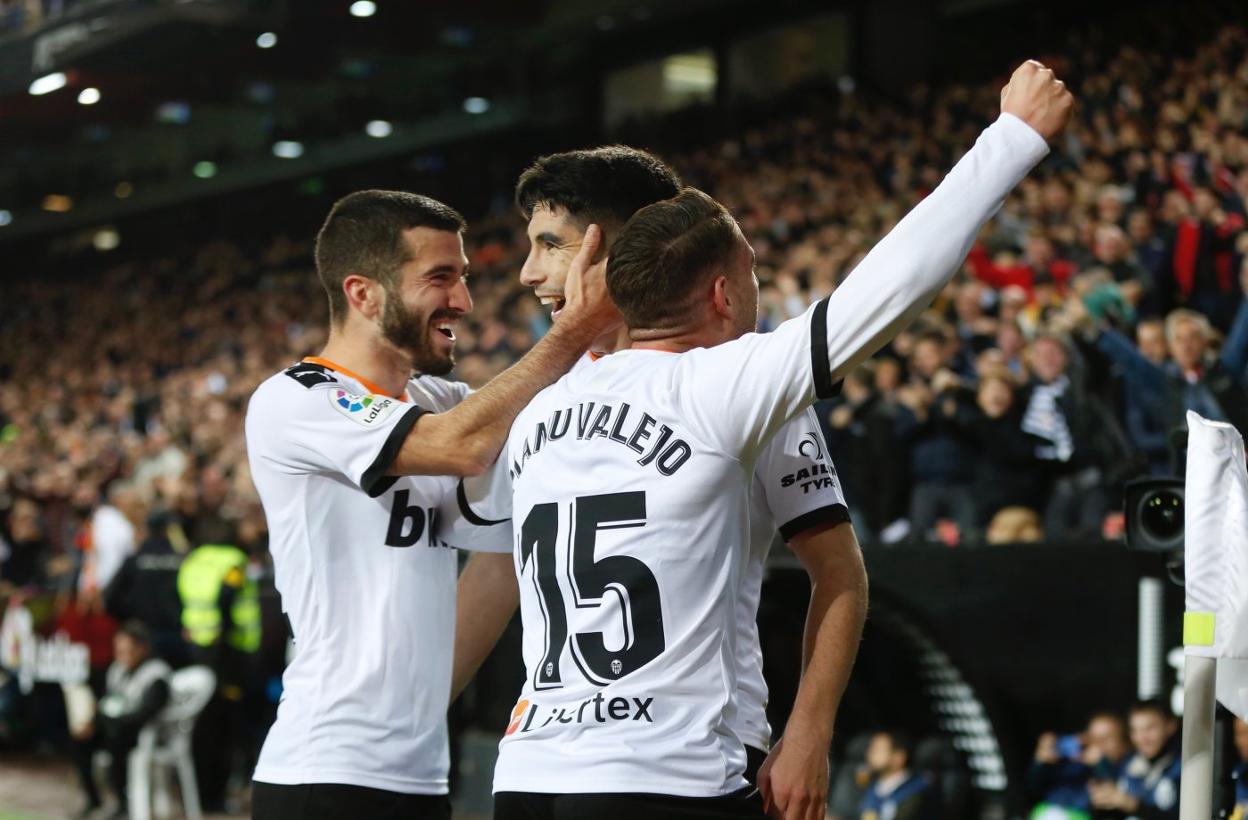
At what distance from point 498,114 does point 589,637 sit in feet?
74.5

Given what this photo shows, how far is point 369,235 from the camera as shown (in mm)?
3521

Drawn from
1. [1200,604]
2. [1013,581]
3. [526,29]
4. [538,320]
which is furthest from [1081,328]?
[526,29]

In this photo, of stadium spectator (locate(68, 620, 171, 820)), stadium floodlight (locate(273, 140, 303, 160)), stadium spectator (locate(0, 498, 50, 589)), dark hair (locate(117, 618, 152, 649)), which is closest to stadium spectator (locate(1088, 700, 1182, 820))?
stadium spectator (locate(68, 620, 171, 820))

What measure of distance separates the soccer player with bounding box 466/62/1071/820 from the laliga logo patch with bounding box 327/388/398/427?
584 millimetres

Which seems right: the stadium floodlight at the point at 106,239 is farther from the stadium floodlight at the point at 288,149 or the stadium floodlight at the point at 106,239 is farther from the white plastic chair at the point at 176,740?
the white plastic chair at the point at 176,740

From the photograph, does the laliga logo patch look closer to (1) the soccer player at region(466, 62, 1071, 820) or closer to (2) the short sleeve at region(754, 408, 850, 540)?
(1) the soccer player at region(466, 62, 1071, 820)

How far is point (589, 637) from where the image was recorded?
2.62 meters

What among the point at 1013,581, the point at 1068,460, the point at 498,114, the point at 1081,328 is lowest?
the point at 1013,581

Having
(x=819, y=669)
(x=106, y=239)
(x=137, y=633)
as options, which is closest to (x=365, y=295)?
(x=819, y=669)

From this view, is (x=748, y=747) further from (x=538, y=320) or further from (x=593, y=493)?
(x=538, y=320)

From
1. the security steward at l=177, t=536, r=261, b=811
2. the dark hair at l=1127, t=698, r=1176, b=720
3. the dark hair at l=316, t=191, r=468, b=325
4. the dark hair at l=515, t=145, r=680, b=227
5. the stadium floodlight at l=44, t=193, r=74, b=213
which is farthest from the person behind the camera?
the stadium floodlight at l=44, t=193, r=74, b=213

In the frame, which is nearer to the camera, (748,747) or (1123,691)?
(748,747)

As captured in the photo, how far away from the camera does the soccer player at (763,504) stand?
2695mm

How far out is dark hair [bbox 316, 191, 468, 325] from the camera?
350 centimetres
